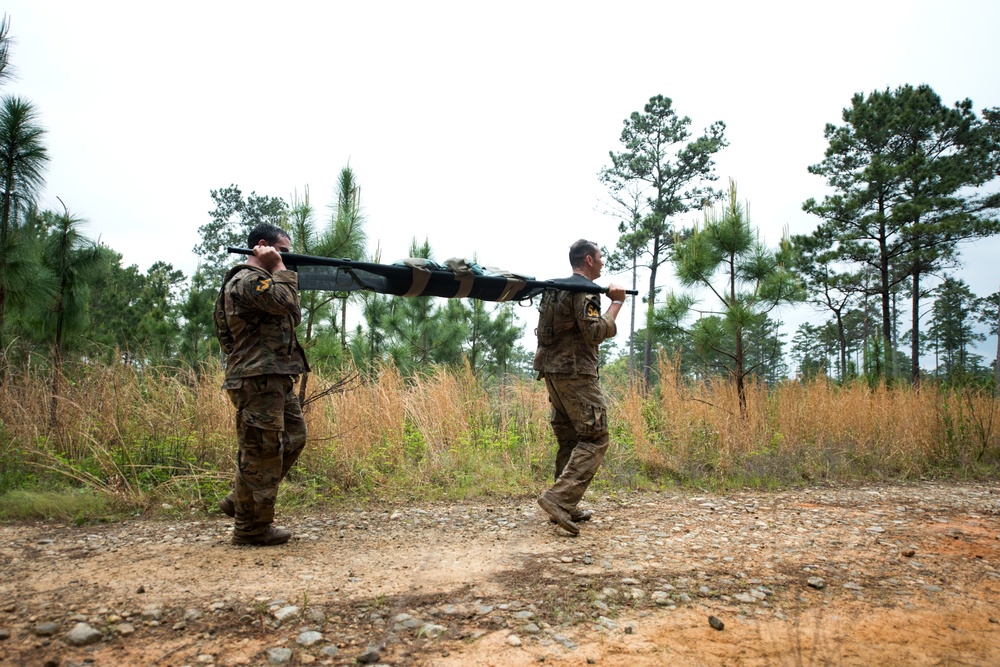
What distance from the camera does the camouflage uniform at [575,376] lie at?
4.09 m

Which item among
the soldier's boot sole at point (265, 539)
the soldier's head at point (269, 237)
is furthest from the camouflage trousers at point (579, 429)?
the soldier's head at point (269, 237)

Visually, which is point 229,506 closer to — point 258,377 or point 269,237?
point 258,377

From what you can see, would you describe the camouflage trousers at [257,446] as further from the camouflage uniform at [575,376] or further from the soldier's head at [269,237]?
the camouflage uniform at [575,376]

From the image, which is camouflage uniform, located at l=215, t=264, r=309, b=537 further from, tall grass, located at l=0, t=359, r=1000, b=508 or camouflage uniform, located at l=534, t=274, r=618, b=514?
camouflage uniform, located at l=534, t=274, r=618, b=514

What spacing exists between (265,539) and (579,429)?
224cm

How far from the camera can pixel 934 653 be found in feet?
7.54

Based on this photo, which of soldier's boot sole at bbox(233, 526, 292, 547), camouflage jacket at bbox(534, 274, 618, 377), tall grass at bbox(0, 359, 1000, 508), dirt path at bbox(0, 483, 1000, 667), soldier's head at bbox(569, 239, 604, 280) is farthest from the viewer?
tall grass at bbox(0, 359, 1000, 508)

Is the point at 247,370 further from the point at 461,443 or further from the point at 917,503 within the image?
the point at 917,503

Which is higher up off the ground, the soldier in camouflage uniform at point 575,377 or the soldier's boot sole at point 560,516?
the soldier in camouflage uniform at point 575,377

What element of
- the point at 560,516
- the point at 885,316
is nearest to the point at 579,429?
the point at 560,516

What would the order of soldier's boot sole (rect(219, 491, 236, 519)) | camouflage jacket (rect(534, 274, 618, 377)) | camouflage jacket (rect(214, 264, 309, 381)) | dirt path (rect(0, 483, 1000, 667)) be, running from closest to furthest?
dirt path (rect(0, 483, 1000, 667))
camouflage jacket (rect(214, 264, 309, 381))
soldier's boot sole (rect(219, 491, 236, 519))
camouflage jacket (rect(534, 274, 618, 377))

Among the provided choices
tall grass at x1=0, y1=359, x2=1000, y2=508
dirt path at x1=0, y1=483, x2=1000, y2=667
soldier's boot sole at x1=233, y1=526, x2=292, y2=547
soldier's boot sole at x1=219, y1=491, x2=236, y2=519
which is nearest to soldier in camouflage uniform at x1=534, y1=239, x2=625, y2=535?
dirt path at x1=0, y1=483, x2=1000, y2=667

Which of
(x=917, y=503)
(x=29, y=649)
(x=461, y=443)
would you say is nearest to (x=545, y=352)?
(x=461, y=443)

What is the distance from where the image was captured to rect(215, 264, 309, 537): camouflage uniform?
3512 mm
